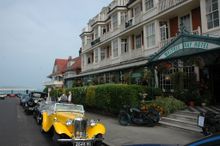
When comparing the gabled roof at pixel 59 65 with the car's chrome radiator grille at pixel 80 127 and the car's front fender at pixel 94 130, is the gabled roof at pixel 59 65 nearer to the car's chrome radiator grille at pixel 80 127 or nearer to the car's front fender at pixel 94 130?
the car's front fender at pixel 94 130

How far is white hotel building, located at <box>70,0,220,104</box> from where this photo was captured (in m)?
16.3

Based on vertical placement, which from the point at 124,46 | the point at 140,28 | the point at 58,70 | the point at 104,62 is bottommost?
the point at 104,62

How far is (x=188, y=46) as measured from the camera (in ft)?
43.2

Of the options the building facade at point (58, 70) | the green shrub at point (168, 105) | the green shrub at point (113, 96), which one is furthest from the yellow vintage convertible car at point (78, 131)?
the building facade at point (58, 70)

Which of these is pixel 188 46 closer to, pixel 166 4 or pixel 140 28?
pixel 166 4

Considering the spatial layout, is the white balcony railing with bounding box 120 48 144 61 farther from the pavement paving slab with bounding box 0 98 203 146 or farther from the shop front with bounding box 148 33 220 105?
the pavement paving slab with bounding box 0 98 203 146

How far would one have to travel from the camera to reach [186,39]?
1330cm

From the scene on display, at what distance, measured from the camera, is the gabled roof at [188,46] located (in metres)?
11.9

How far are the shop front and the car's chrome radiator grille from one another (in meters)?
6.50

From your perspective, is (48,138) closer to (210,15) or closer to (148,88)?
(148,88)

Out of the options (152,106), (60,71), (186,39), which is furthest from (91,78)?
(60,71)

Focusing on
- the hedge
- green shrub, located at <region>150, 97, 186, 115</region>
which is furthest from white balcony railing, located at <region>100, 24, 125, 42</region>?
green shrub, located at <region>150, 97, 186, 115</region>

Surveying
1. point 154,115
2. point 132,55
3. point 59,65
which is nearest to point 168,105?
point 154,115

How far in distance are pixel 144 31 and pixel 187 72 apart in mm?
6449
